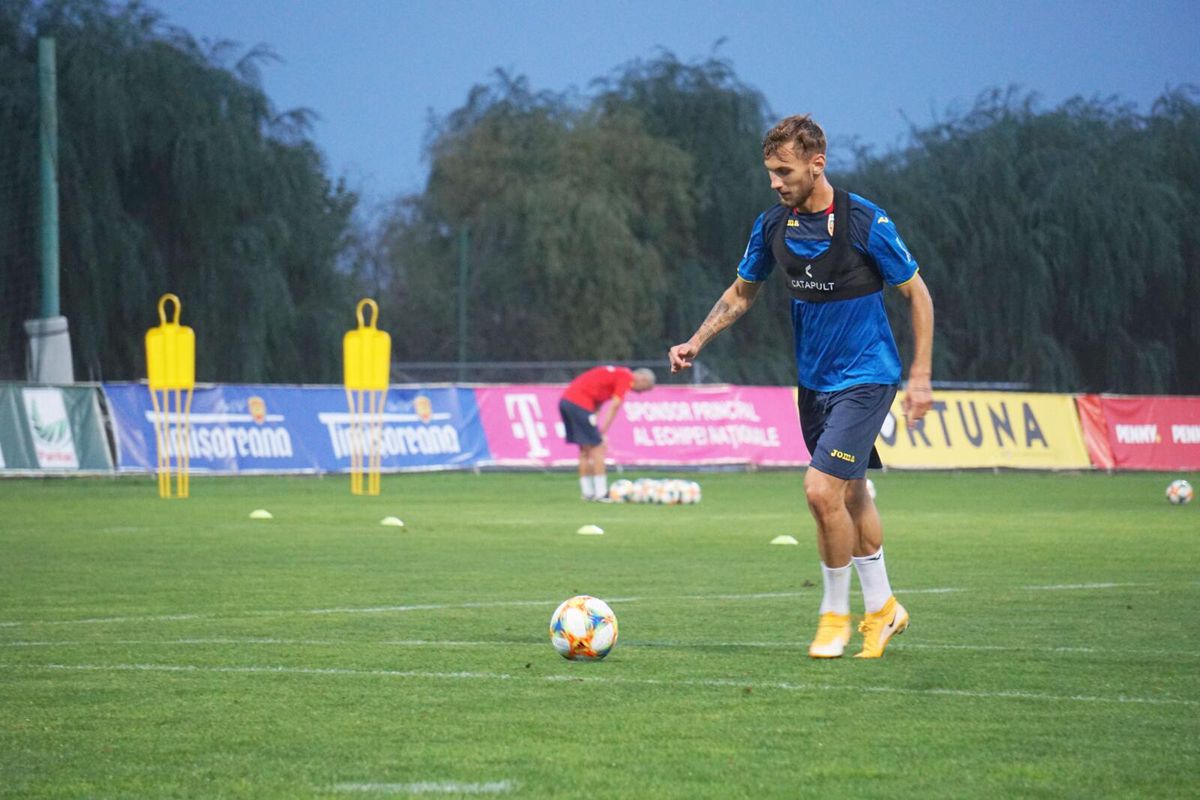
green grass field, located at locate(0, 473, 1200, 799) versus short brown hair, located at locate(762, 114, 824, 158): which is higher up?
short brown hair, located at locate(762, 114, 824, 158)

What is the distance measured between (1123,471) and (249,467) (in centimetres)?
1833

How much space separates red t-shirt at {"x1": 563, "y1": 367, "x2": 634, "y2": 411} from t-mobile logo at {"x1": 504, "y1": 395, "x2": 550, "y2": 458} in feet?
24.8

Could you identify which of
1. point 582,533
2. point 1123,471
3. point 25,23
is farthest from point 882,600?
point 25,23

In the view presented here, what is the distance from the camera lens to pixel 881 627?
27.8 feet

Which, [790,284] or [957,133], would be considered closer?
[790,284]

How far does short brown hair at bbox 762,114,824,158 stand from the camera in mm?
8320

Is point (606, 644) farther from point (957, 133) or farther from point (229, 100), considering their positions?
point (957, 133)

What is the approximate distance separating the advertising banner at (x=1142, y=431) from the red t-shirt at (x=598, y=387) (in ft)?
49.4

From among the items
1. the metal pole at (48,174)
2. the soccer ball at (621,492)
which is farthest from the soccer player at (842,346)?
the metal pole at (48,174)

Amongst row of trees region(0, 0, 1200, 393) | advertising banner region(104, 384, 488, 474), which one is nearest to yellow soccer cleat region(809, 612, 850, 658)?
advertising banner region(104, 384, 488, 474)

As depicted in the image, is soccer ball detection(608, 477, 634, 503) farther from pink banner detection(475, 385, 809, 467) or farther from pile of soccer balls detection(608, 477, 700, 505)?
pink banner detection(475, 385, 809, 467)

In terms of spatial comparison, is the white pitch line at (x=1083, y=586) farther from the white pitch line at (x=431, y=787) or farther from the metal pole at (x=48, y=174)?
the metal pole at (x=48, y=174)

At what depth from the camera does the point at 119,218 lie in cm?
3734

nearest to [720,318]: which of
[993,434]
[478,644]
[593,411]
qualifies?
[478,644]
